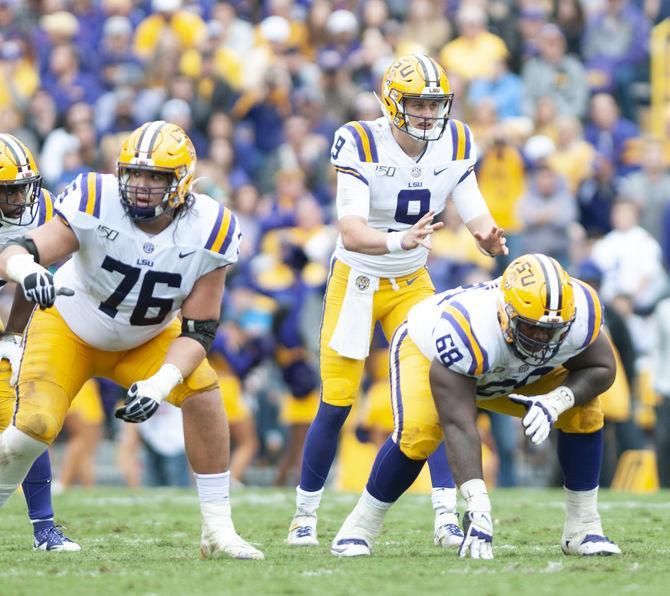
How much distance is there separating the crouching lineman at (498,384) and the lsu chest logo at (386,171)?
33.6 inches

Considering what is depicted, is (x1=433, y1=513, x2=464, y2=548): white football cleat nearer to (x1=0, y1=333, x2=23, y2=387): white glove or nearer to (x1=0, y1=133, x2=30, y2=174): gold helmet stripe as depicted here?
(x1=0, y1=333, x2=23, y2=387): white glove

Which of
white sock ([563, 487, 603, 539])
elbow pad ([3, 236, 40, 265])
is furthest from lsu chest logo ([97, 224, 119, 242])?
white sock ([563, 487, 603, 539])

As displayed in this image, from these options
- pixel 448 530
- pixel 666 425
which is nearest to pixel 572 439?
pixel 448 530

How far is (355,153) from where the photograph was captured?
22.3ft

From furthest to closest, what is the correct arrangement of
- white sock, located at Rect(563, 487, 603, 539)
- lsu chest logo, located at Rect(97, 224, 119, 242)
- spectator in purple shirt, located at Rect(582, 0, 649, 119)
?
1. spectator in purple shirt, located at Rect(582, 0, 649, 119)
2. white sock, located at Rect(563, 487, 603, 539)
3. lsu chest logo, located at Rect(97, 224, 119, 242)

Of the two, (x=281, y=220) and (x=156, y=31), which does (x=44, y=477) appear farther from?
(x=156, y=31)

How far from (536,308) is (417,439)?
79cm

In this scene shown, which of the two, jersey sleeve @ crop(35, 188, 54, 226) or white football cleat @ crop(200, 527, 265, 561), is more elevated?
jersey sleeve @ crop(35, 188, 54, 226)

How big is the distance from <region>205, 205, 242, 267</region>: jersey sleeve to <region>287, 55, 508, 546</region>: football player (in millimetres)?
921

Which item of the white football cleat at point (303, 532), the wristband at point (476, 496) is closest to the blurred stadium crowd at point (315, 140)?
the white football cleat at point (303, 532)

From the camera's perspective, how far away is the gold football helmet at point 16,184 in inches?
248

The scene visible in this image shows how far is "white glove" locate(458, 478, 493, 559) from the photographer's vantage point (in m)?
5.48

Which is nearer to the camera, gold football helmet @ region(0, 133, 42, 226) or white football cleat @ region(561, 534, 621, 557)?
white football cleat @ region(561, 534, 621, 557)

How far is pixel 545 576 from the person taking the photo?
17.0ft
